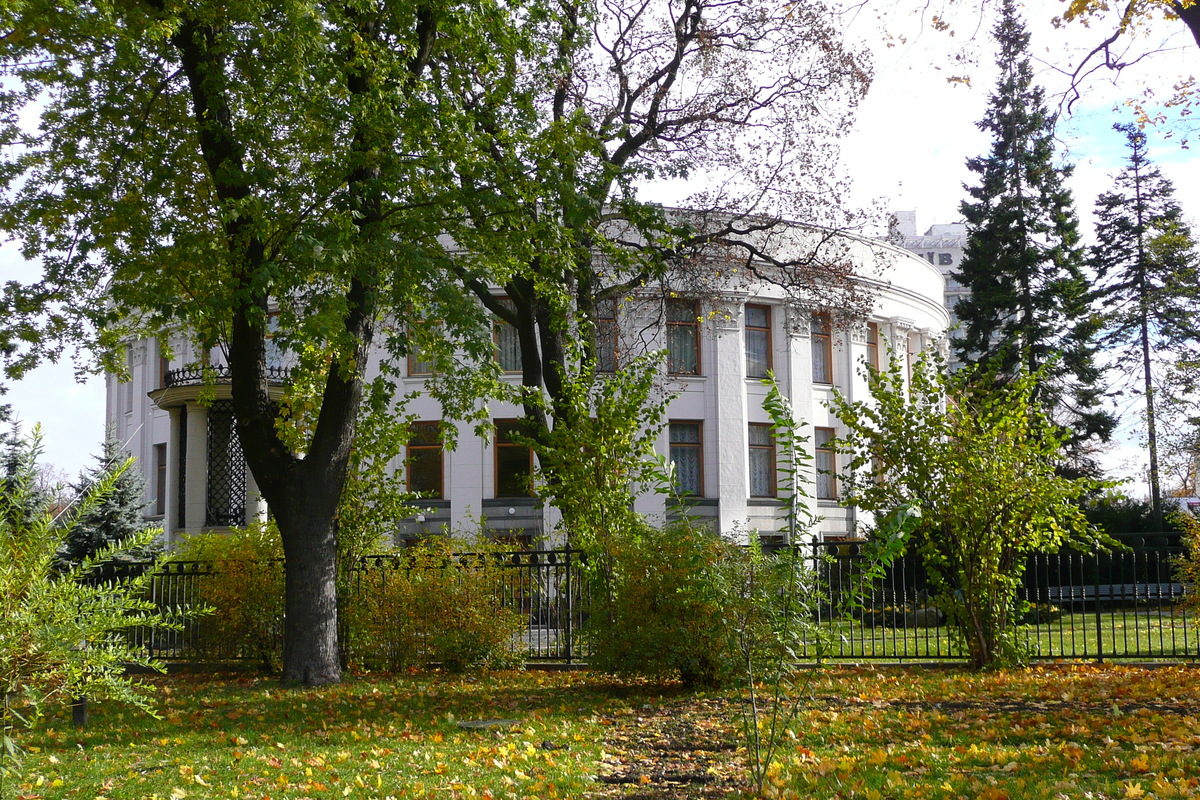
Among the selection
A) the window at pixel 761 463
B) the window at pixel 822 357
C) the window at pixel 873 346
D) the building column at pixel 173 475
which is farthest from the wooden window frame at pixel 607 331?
the building column at pixel 173 475

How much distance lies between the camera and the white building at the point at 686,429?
3008 cm

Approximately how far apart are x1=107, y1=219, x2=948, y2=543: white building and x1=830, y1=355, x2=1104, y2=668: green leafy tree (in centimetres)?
1455

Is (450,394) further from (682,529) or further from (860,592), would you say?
(860,592)

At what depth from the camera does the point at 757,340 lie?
1348 inches

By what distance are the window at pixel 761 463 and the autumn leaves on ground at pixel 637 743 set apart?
2089 centimetres

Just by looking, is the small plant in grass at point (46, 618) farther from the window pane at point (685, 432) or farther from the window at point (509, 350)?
the window pane at point (685, 432)

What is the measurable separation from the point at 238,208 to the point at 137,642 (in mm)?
9419

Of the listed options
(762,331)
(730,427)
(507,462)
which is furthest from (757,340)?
(507,462)

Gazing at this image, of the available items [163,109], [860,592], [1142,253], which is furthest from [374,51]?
[1142,253]

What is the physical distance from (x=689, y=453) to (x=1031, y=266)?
1388 centimetres

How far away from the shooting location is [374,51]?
1310 cm

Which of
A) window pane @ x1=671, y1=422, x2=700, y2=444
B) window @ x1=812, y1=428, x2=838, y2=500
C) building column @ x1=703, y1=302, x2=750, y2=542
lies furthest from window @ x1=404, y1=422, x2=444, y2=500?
window @ x1=812, y1=428, x2=838, y2=500

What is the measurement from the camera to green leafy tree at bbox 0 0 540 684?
12062 mm

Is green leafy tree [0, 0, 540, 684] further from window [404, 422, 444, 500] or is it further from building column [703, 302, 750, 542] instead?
building column [703, 302, 750, 542]
